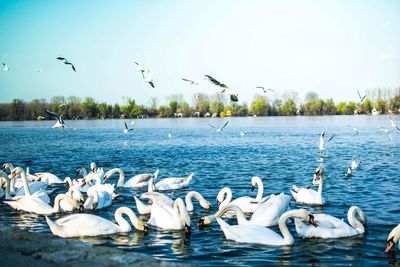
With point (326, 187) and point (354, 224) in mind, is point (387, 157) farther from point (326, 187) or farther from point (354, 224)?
point (354, 224)

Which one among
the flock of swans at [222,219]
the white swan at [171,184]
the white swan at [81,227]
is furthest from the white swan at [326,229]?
the white swan at [171,184]

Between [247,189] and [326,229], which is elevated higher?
[326,229]

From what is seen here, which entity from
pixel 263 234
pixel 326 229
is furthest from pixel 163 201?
pixel 326 229

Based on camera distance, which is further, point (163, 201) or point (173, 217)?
point (163, 201)

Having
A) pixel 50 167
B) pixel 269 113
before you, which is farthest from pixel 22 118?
pixel 50 167

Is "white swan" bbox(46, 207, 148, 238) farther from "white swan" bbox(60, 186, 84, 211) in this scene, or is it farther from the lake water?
"white swan" bbox(60, 186, 84, 211)

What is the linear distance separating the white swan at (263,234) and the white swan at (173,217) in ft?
4.00

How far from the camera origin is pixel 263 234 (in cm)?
1075

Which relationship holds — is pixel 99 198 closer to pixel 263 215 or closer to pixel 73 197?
pixel 73 197

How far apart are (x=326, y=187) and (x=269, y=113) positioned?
168268 millimetres

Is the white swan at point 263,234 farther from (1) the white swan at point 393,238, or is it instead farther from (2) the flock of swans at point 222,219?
(1) the white swan at point 393,238

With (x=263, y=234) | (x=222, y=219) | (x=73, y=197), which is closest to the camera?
(x=263, y=234)

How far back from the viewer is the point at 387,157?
94.6 ft

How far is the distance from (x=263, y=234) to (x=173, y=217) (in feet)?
8.24
